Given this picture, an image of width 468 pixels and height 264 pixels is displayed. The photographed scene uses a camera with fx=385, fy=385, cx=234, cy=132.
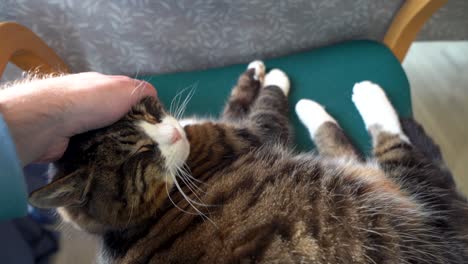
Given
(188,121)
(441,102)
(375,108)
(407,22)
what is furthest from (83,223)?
(441,102)

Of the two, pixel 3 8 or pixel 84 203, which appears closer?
pixel 84 203

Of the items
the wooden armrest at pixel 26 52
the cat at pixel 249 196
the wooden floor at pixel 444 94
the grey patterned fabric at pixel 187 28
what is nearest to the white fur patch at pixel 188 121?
the cat at pixel 249 196

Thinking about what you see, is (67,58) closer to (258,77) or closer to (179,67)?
(179,67)

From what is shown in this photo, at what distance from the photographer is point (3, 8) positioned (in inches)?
41.2

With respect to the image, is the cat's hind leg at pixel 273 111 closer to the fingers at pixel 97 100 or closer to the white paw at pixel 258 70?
the white paw at pixel 258 70

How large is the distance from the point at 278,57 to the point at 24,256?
0.94m

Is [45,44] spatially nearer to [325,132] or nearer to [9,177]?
[9,177]

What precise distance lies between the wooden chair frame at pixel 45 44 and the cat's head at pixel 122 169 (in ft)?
0.96

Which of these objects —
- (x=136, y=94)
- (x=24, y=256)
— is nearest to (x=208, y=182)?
(x=136, y=94)

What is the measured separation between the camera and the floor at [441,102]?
131cm

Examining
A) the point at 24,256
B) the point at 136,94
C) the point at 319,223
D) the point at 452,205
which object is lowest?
the point at 24,256

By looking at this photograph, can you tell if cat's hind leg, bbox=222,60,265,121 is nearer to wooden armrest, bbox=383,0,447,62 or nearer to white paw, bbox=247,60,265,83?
white paw, bbox=247,60,265,83

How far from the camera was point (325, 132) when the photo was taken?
3.15ft

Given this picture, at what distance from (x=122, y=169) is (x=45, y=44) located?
519 millimetres
